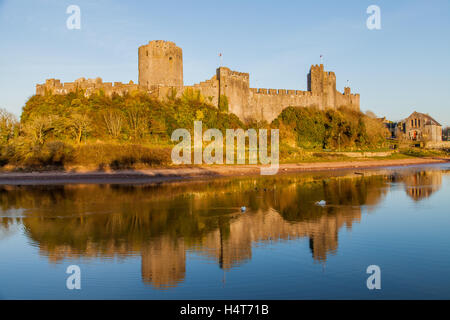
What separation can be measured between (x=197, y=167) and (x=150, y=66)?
29.9 feet

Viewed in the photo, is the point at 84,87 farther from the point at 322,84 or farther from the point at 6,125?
the point at 322,84

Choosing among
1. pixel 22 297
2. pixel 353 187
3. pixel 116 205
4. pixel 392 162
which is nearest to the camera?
pixel 22 297

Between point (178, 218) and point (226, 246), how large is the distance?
126 inches

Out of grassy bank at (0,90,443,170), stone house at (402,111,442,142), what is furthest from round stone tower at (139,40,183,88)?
stone house at (402,111,442,142)

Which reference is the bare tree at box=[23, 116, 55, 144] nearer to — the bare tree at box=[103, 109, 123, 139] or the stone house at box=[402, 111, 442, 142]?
the bare tree at box=[103, 109, 123, 139]

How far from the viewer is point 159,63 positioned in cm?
3033

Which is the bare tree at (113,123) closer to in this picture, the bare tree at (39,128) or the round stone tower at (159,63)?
the bare tree at (39,128)

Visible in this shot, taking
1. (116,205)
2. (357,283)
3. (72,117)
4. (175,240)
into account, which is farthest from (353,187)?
(72,117)

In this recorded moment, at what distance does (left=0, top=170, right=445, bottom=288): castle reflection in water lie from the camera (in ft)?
26.3

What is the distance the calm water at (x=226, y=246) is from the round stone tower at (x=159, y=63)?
16596 millimetres

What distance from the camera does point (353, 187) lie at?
18.0m

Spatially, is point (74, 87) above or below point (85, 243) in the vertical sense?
above

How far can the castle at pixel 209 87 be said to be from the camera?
98.2 feet

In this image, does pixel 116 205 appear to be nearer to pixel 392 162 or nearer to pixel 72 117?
pixel 72 117
